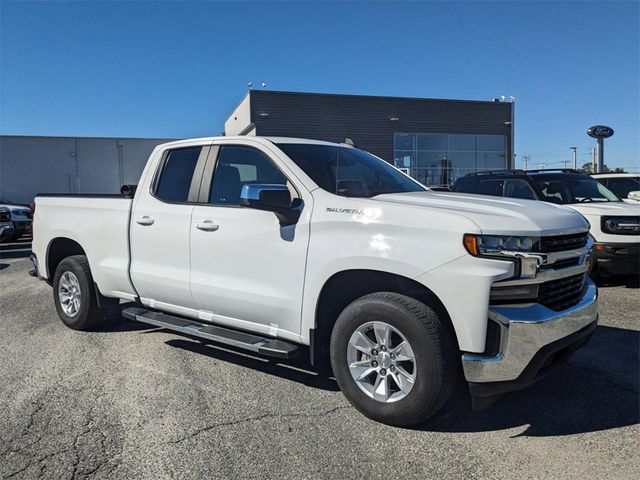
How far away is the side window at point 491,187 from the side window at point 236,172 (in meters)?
5.61

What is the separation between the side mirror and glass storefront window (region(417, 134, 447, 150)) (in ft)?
97.2

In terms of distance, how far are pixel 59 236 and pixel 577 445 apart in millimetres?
5338

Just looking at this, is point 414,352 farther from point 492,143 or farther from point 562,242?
point 492,143

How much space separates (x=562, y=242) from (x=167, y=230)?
3175 mm

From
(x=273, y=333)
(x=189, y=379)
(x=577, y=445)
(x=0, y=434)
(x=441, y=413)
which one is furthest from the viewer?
(x=189, y=379)

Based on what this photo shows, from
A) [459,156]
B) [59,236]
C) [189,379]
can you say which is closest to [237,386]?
[189,379]

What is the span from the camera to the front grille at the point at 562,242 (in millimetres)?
3179

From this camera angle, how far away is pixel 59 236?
19.0 feet

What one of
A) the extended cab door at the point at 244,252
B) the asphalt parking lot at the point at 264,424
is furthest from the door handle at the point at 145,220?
the asphalt parking lot at the point at 264,424

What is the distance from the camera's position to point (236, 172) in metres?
4.57

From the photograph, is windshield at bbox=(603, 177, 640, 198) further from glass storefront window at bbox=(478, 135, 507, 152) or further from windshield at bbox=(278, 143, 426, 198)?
glass storefront window at bbox=(478, 135, 507, 152)

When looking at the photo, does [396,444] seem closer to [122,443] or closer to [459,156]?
[122,443]

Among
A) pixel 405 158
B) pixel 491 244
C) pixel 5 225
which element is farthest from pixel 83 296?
pixel 405 158

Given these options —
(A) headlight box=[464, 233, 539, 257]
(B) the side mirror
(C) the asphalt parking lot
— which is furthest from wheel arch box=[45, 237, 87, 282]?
(A) headlight box=[464, 233, 539, 257]
